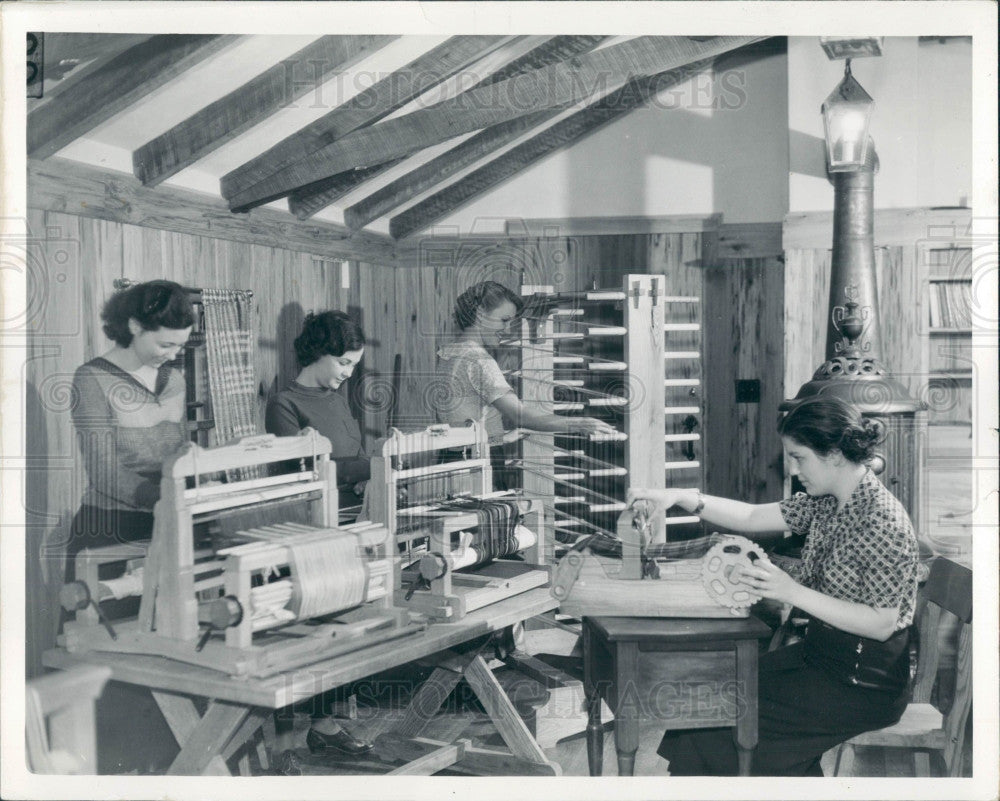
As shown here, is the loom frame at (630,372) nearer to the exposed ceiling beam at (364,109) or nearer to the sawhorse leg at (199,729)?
the exposed ceiling beam at (364,109)

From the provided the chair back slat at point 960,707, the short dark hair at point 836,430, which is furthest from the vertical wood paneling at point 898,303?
the short dark hair at point 836,430

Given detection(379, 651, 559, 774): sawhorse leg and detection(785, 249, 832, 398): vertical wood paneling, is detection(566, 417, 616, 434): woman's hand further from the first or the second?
detection(379, 651, 559, 774): sawhorse leg

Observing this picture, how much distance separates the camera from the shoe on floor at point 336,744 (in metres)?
3.06

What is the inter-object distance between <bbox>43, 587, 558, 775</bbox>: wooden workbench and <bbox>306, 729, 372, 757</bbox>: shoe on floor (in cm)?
54

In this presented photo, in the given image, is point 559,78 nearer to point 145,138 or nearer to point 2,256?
point 145,138

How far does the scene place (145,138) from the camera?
12.1 ft

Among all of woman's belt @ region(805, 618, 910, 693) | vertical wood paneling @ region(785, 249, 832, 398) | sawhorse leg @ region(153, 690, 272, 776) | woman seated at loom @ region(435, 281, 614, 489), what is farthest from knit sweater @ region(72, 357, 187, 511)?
vertical wood paneling @ region(785, 249, 832, 398)

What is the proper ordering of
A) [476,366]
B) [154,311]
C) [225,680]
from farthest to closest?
[476,366], [154,311], [225,680]

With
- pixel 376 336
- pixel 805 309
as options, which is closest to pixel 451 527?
pixel 376 336

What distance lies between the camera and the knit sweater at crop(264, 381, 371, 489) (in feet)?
11.1

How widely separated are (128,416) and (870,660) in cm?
218

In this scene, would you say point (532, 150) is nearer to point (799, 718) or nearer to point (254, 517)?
point (254, 517)

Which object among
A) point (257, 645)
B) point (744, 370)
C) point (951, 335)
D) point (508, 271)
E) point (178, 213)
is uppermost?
point (178, 213)

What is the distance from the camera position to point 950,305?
3.17 metres
